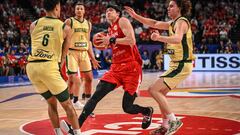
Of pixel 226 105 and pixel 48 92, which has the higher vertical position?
pixel 48 92

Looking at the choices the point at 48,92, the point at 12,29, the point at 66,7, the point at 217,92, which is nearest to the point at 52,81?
the point at 48,92

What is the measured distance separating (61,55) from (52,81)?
1.48ft

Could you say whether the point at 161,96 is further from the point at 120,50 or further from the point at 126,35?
the point at 126,35

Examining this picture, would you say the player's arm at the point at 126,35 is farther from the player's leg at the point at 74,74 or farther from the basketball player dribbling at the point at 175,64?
the player's leg at the point at 74,74

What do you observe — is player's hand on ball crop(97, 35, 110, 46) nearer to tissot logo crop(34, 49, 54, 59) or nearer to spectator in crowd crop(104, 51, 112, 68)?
tissot logo crop(34, 49, 54, 59)

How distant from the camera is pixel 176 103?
34.0 ft

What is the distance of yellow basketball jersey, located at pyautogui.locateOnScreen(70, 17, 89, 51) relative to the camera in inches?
375

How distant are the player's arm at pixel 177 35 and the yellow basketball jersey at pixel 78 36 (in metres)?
3.67

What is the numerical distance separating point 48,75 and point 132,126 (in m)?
2.25

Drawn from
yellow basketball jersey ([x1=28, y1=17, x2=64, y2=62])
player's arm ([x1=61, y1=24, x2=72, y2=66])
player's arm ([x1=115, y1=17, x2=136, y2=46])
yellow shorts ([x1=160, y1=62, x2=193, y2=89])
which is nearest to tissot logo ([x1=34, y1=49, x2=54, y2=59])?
yellow basketball jersey ([x1=28, y1=17, x2=64, y2=62])

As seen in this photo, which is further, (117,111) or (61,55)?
(117,111)

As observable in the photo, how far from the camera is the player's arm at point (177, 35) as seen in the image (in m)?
5.97

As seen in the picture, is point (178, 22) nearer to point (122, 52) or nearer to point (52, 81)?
point (122, 52)

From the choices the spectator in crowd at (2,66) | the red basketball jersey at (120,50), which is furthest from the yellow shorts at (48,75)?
the spectator in crowd at (2,66)
